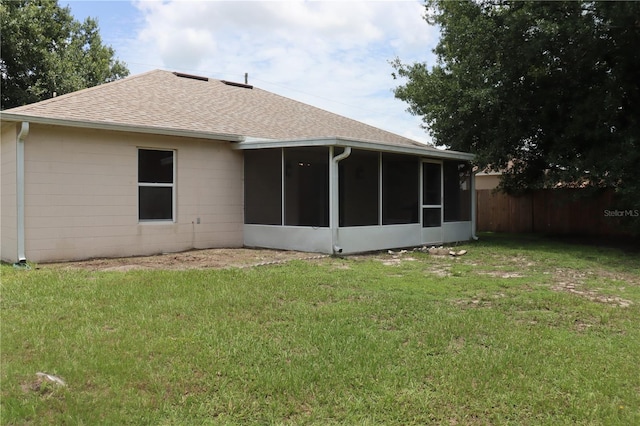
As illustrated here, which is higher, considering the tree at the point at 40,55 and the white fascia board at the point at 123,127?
the tree at the point at 40,55

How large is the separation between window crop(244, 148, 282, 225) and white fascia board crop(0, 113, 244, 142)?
0.66 meters

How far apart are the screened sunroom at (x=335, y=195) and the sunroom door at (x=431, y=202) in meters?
0.05

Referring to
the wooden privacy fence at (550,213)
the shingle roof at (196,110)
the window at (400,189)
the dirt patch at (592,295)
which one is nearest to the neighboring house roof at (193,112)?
the shingle roof at (196,110)

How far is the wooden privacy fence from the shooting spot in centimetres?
1659

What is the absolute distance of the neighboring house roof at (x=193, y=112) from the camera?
9.44 m

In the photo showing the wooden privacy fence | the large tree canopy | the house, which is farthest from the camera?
the wooden privacy fence

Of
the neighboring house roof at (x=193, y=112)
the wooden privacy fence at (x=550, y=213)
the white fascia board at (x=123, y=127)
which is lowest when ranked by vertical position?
the wooden privacy fence at (x=550, y=213)

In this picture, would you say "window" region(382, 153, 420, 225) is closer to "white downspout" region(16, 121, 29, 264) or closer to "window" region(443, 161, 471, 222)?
"window" region(443, 161, 471, 222)

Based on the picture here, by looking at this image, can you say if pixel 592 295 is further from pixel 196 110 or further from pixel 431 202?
pixel 196 110

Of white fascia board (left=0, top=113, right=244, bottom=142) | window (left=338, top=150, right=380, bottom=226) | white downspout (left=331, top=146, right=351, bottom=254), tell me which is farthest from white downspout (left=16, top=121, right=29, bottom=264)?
window (left=338, top=150, right=380, bottom=226)

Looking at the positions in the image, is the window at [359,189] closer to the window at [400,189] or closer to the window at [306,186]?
the window at [400,189]

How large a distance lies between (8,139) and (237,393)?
803 centimetres

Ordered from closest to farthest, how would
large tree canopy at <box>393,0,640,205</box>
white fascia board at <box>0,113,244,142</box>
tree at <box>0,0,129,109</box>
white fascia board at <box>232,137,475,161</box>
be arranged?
white fascia board at <box>0,113,244,142</box>
white fascia board at <box>232,137,475,161</box>
large tree canopy at <box>393,0,640,205</box>
tree at <box>0,0,129,109</box>

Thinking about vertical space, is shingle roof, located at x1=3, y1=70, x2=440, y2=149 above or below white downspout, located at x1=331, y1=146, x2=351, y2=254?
above
